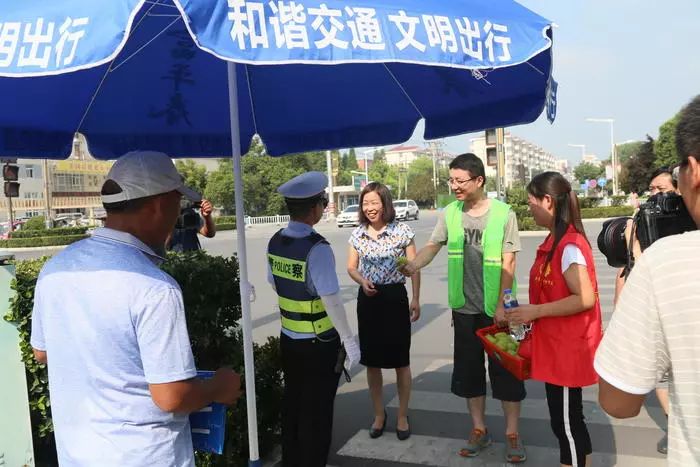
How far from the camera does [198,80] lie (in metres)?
3.56

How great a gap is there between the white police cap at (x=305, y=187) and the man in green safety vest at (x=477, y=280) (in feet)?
3.03

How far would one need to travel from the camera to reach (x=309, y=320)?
314 centimetres

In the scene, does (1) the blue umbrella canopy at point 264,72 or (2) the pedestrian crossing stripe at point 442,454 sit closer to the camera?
(1) the blue umbrella canopy at point 264,72

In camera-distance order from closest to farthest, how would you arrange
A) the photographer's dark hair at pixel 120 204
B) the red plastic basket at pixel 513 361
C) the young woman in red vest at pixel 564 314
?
the photographer's dark hair at pixel 120 204 → the young woman in red vest at pixel 564 314 → the red plastic basket at pixel 513 361

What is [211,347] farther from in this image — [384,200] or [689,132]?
[689,132]

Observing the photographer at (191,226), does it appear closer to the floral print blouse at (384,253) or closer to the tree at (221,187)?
the floral print blouse at (384,253)

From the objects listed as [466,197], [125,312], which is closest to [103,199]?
[125,312]

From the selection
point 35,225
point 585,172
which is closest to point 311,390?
point 35,225

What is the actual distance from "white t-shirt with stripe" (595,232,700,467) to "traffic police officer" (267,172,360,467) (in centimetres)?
192

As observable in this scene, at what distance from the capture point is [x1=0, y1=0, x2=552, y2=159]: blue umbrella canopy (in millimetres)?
1567

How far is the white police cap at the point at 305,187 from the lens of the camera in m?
3.12

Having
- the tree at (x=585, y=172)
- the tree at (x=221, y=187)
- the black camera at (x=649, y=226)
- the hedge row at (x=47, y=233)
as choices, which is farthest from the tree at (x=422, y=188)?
the black camera at (x=649, y=226)

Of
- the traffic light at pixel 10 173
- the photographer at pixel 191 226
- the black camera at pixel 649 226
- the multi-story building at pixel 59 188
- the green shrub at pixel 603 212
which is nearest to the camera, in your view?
the black camera at pixel 649 226

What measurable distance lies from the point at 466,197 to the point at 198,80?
1.92m
